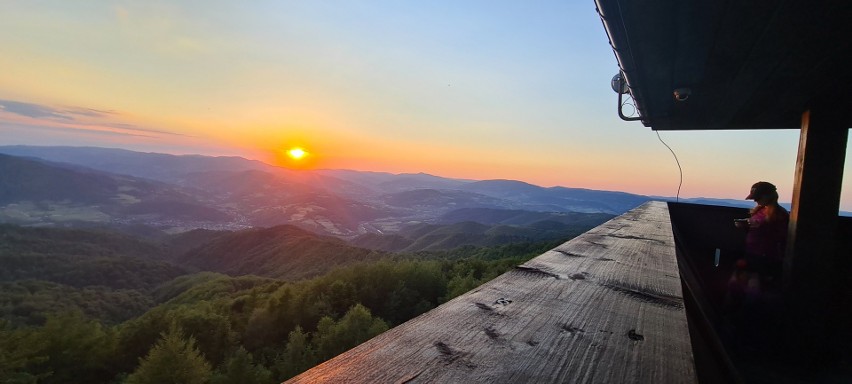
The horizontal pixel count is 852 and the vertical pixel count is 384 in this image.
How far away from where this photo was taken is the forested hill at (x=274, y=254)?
93938mm

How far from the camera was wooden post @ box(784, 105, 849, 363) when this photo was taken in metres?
3.11

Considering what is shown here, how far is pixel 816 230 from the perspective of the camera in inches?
123

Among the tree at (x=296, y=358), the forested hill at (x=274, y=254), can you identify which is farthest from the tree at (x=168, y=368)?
the forested hill at (x=274, y=254)

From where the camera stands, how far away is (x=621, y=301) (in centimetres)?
96

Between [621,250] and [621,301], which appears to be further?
[621,250]

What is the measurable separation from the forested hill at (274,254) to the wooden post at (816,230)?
83233 millimetres

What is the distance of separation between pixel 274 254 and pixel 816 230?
118066mm

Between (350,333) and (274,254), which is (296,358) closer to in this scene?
(350,333)

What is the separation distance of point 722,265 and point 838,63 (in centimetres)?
300

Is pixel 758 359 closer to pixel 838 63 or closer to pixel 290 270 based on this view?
pixel 838 63

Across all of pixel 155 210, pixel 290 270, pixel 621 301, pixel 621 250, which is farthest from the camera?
pixel 155 210

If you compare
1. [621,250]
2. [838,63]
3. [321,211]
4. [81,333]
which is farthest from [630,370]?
[321,211]

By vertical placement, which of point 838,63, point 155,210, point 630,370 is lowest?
point 155,210

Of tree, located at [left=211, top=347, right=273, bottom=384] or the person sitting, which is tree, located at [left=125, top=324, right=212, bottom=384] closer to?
tree, located at [left=211, top=347, right=273, bottom=384]
